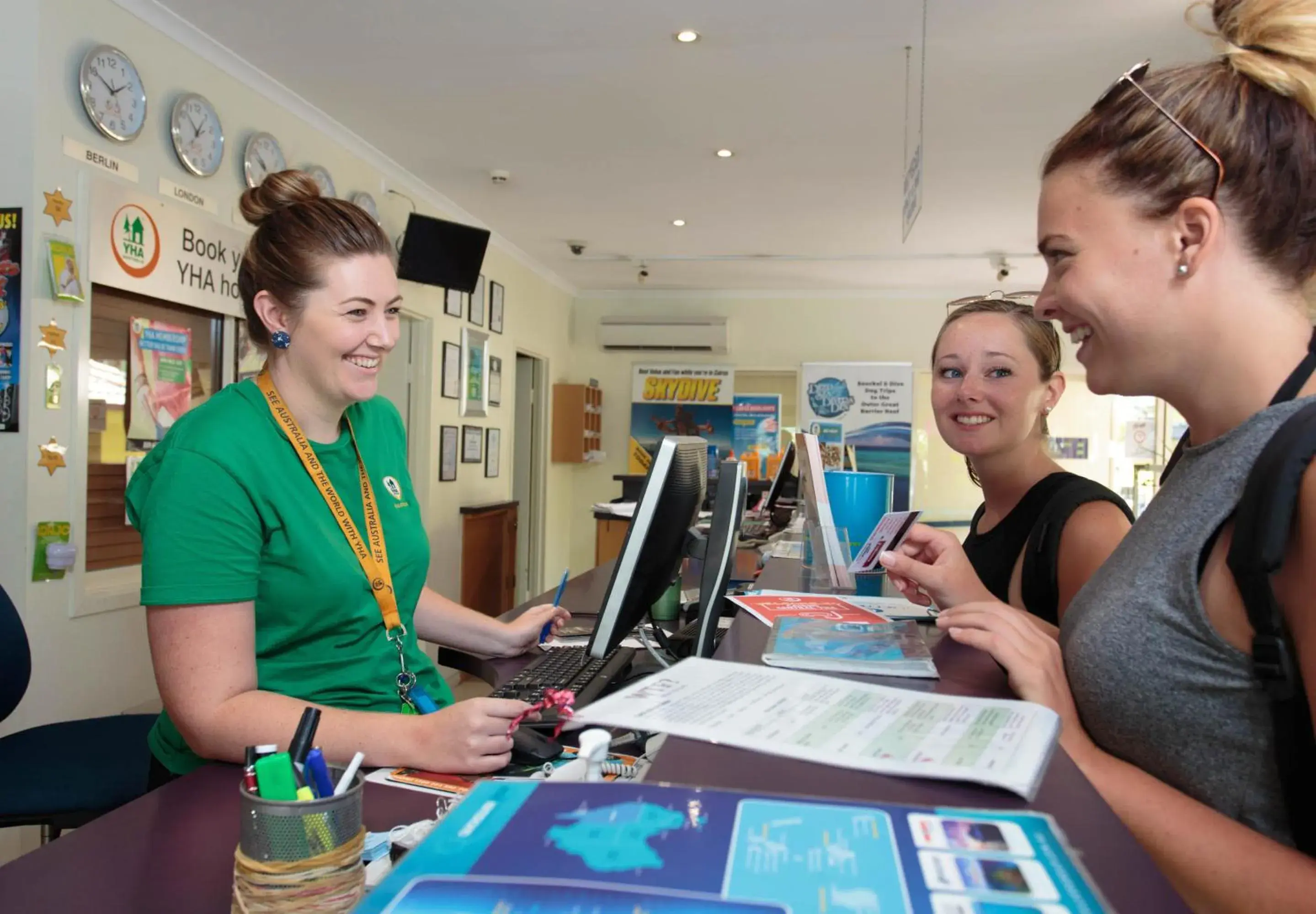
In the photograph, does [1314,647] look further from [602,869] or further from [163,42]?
[163,42]

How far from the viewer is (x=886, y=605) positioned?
4.92 ft

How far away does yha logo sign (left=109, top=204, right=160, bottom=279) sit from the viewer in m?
3.15

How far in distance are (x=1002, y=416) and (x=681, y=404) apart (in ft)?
23.9

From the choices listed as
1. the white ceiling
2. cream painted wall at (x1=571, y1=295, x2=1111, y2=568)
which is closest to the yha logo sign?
the white ceiling

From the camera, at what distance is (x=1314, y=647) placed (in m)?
0.67

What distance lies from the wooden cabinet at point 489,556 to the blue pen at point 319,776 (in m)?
5.85

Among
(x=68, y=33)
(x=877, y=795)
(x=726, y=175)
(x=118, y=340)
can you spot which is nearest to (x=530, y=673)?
(x=877, y=795)

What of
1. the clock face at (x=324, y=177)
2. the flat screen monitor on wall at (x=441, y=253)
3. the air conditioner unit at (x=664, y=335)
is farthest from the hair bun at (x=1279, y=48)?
the air conditioner unit at (x=664, y=335)

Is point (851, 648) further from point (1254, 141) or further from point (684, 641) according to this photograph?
point (684, 641)

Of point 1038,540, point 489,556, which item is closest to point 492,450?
point 489,556

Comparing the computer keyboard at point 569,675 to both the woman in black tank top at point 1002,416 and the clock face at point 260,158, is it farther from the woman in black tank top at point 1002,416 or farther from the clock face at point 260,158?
the clock face at point 260,158

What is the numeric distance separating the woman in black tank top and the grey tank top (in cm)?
72

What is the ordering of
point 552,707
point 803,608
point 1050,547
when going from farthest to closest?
point 1050,547 → point 803,608 → point 552,707

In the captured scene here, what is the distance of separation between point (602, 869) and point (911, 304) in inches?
351
